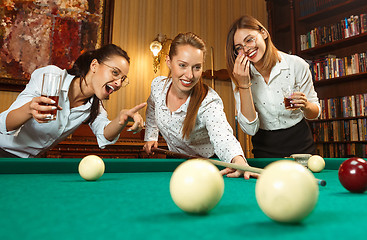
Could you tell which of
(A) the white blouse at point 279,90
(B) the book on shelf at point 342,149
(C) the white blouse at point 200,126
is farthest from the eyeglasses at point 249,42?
(B) the book on shelf at point 342,149

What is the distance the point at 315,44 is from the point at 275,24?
1.09 metres

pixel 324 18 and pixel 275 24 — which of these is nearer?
pixel 324 18

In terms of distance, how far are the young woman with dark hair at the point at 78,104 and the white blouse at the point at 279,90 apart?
872 millimetres

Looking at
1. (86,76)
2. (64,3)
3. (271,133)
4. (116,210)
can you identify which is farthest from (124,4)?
(116,210)

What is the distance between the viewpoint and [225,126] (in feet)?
6.07

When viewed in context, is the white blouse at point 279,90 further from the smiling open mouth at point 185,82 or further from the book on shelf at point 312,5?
the book on shelf at point 312,5

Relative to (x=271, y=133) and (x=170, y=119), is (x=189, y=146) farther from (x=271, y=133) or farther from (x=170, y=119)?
(x=271, y=133)

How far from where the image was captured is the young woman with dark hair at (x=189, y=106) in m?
1.96

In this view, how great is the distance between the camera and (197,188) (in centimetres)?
60

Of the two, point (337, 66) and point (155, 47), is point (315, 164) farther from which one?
point (155, 47)

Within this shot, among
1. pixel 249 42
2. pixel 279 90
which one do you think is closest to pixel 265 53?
pixel 249 42

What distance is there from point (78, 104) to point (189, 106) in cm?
86

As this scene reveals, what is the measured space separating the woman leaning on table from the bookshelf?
212cm

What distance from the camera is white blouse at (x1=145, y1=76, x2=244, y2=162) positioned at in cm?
178
